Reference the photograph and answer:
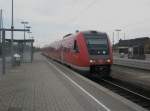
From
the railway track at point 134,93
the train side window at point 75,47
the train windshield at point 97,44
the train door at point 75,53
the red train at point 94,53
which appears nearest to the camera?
the railway track at point 134,93

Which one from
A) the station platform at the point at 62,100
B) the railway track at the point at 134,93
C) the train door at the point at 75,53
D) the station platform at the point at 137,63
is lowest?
the railway track at the point at 134,93

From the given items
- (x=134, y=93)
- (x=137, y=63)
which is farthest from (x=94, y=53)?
(x=137, y=63)

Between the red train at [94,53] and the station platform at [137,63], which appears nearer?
the red train at [94,53]

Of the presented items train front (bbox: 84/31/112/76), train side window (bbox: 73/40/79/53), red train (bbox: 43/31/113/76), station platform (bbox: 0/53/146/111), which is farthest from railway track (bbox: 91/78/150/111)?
train side window (bbox: 73/40/79/53)

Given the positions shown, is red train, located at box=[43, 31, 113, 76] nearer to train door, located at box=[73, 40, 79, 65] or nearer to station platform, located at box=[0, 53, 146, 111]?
train door, located at box=[73, 40, 79, 65]

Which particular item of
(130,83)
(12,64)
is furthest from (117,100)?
(12,64)

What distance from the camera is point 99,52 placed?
957 inches

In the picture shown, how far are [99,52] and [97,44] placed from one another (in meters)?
0.64

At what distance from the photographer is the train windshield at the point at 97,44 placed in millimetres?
24281

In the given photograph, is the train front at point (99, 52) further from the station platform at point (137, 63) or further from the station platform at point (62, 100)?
the station platform at point (62, 100)

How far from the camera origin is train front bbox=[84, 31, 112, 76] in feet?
78.3

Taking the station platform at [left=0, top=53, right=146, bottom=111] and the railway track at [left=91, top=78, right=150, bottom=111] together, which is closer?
the station platform at [left=0, top=53, right=146, bottom=111]

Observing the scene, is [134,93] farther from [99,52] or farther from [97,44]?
[97,44]

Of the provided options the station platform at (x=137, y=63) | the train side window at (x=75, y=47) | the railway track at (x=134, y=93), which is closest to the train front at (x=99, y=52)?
the railway track at (x=134, y=93)
